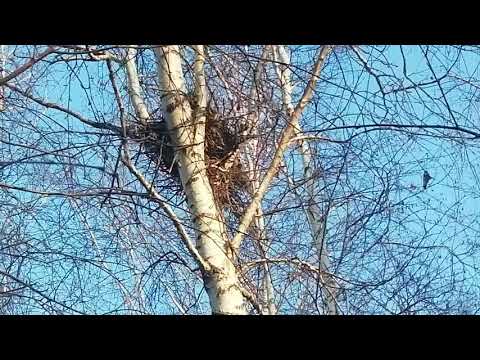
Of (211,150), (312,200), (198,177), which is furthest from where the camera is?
(312,200)

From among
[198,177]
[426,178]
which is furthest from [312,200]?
[198,177]

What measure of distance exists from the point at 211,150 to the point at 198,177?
27 centimetres

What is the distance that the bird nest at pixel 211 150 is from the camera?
3516 millimetres

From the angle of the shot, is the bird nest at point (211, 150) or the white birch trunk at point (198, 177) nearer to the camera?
the white birch trunk at point (198, 177)

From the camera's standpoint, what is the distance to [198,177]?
3385mm

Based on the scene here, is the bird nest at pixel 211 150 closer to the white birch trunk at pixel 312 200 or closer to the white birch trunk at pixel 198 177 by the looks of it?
the white birch trunk at pixel 198 177

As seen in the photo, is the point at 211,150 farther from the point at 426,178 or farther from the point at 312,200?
the point at 426,178

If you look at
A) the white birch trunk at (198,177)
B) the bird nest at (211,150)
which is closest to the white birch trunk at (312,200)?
the bird nest at (211,150)

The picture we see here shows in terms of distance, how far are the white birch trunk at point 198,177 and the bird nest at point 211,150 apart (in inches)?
3.3

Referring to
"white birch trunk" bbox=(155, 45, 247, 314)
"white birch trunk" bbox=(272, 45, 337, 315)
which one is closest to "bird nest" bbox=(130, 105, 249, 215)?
"white birch trunk" bbox=(155, 45, 247, 314)
